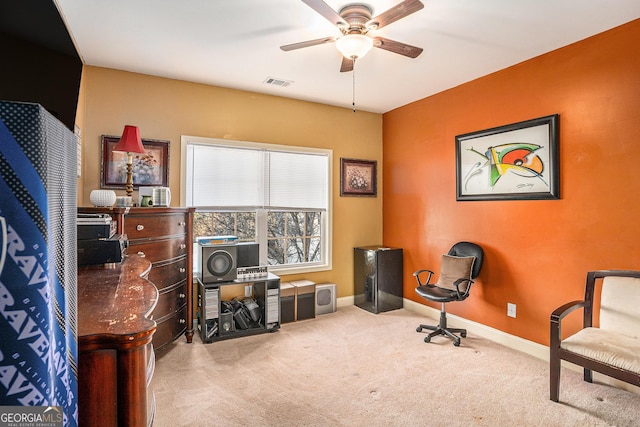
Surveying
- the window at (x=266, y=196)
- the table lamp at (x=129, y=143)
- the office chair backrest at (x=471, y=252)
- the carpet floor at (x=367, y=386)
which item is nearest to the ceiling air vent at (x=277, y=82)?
the window at (x=266, y=196)

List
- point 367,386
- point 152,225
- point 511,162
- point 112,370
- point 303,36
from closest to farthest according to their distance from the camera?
1. point 112,370
2. point 367,386
3. point 303,36
4. point 152,225
5. point 511,162

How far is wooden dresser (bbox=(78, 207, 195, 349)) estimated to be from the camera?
8.94 feet

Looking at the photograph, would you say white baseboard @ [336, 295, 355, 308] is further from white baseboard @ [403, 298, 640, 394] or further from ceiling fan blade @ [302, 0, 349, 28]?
ceiling fan blade @ [302, 0, 349, 28]

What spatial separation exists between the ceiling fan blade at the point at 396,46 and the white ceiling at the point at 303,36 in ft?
0.76

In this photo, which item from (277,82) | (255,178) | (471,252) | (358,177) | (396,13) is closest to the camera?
(396,13)

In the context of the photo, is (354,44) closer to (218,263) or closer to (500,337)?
(218,263)

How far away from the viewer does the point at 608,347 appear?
220 centimetres

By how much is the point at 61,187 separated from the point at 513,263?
3.60 meters

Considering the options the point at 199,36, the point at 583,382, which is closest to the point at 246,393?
the point at 583,382

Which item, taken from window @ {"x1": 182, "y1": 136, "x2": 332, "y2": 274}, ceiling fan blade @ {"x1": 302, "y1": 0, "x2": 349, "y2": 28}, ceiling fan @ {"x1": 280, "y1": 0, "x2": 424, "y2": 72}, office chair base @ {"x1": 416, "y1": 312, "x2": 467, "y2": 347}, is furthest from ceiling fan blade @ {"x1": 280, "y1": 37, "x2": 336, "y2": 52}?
office chair base @ {"x1": 416, "y1": 312, "x2": 467, "y2": 347}

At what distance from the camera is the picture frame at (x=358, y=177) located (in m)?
4.62

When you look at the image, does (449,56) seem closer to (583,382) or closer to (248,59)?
(248,59)

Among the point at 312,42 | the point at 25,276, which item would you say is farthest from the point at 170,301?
the point at 25,276

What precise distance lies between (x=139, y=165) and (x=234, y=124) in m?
1.10
